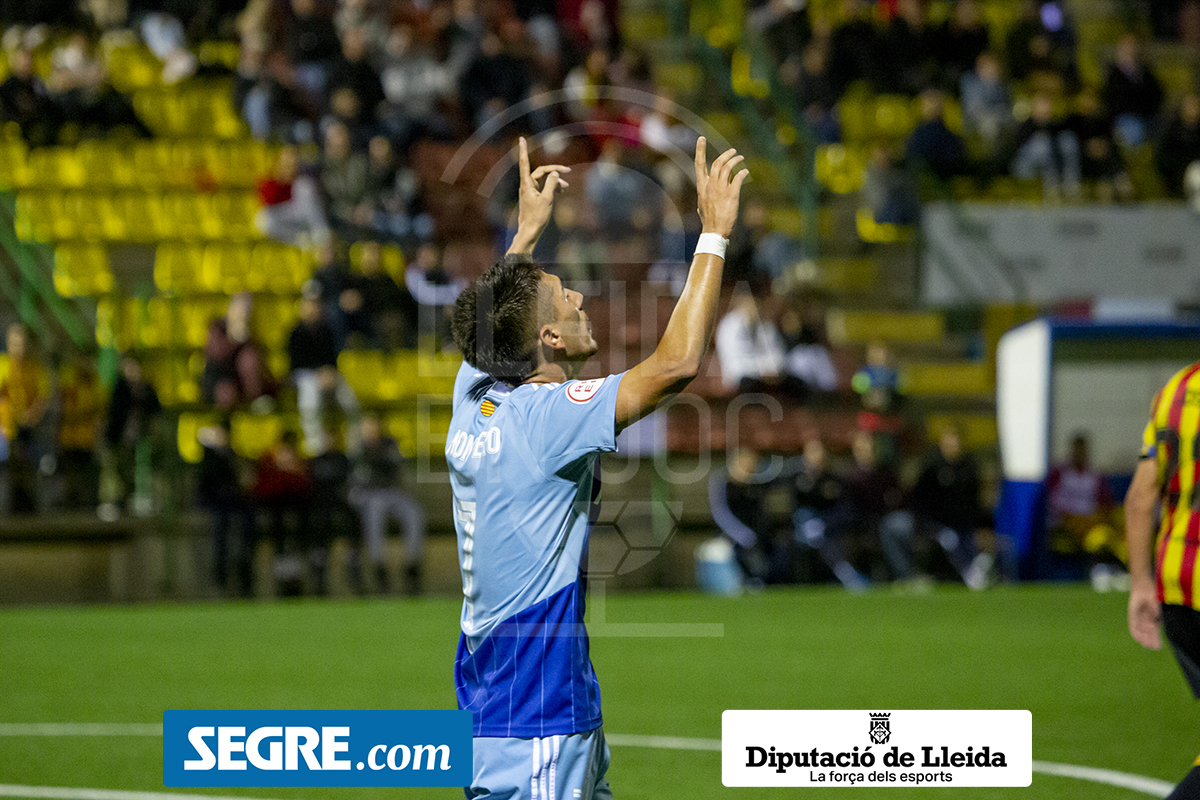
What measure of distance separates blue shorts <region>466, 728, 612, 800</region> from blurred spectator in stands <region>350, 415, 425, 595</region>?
388 inches

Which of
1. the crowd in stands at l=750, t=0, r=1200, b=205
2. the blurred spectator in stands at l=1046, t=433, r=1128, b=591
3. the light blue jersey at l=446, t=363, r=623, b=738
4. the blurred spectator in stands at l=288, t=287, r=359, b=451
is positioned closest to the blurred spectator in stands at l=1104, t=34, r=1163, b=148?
the crowd in stands at l=750, t=0, r=1200, b=205

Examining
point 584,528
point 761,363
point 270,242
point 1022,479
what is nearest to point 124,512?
point 270,242

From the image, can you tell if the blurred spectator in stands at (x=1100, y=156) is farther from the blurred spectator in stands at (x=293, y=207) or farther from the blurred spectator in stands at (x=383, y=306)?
the blurred spectator in stands at (x=293, y=207)

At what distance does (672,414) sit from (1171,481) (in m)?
10.4

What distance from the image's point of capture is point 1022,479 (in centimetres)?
1397

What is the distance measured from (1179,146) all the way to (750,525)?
8.91 metres

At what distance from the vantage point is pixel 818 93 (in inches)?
725

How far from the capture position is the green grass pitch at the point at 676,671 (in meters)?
6.50

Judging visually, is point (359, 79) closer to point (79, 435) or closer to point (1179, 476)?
point (79, 435)

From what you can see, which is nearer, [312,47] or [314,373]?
[314,373]

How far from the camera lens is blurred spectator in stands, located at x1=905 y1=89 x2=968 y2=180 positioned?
58.1 feet

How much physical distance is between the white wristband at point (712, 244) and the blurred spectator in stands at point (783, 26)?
16.3 metres

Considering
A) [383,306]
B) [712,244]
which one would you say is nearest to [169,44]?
[383,306]

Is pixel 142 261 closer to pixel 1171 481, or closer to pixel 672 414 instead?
pixel 672 414
